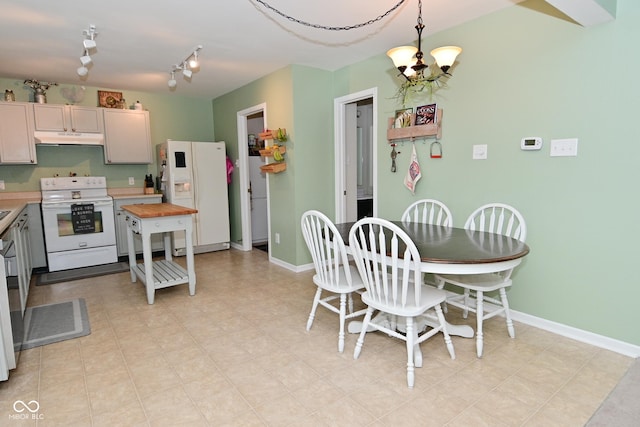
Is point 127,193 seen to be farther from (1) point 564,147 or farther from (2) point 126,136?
(1) point 564,147

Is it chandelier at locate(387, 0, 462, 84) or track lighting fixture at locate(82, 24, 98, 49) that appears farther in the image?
track lighting fixture at locate(82, 24, 98, 49)

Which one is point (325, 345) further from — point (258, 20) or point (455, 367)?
point (258, 20)

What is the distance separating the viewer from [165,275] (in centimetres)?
351

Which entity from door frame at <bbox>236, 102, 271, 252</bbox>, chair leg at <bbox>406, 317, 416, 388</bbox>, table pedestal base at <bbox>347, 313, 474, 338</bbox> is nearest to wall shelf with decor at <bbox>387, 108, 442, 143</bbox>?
table pedestal base at <bbox>347, 313, 474, 338</bbox>

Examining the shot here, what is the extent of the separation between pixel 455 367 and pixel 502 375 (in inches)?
10.1

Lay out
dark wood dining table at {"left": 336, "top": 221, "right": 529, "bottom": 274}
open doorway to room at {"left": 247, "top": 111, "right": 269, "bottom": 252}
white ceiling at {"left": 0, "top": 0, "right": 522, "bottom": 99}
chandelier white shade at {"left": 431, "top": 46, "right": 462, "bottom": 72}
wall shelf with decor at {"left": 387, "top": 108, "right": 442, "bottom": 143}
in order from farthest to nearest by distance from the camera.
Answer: open doorway to room at {"left": 247, "top": 111, "right": 269, "bottom": 252}
wall shelf with decor at {"left": 387, "top": 108, "right": 442, "bottom": 143}
white ceiling at {"left": 0, "top": 0, "right": 522, "bottom": 99}
chandelier white shade at {"left": 431, "top": 46, "right": 462, "bottom": 72}
dark wood dining table at {"left": 336, "top": 221, "right": 529, "bottom": 274}

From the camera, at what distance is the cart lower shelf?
335 centimetres

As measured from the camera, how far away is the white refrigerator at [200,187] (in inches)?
192

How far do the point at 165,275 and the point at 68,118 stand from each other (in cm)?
263

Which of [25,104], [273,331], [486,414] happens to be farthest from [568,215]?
[25,104]

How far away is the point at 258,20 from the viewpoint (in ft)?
9.26

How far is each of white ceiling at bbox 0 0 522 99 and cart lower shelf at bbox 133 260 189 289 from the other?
2189mm

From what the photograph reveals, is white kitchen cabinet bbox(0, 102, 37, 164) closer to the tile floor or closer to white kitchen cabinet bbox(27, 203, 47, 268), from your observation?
white kitchen cabinet bbox(27, 203, 47, 268)

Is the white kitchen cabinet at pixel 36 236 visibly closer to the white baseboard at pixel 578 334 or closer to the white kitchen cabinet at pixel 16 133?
the white kitchen cabinet at pixel 16 133
